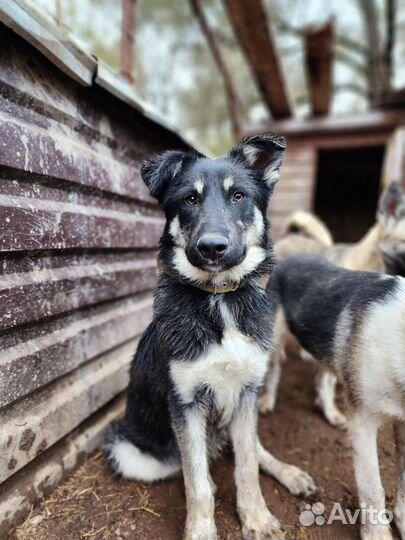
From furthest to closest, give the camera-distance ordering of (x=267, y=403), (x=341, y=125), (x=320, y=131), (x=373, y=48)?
1. (x=373, y=48)
2. (x=320, y=131)
3. (x=341, y=125)
4. (x=267, y=403)

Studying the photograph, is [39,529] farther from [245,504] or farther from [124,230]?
[124,230]

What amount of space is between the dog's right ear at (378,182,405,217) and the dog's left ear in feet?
7.43

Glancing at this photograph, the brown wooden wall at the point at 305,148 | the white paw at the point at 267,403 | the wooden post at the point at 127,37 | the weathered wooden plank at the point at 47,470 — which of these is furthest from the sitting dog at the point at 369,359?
the brown wooden wall at the point at 305,148

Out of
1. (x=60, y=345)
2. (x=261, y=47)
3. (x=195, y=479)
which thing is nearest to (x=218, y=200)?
(x=60, y=345)

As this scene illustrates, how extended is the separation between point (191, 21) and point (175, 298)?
764 cm

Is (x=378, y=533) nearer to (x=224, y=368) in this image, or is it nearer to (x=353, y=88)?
(x=224, y=368)

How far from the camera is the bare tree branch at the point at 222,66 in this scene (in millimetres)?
5247

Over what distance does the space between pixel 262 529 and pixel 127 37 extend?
435 cm

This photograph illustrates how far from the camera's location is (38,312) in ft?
7.31

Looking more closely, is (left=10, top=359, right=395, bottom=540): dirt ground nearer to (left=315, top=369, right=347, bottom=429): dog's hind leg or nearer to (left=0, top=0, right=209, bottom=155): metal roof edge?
(left=315, top=369, right=347, bottom=429): dog's hind leg

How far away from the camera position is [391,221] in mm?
4078

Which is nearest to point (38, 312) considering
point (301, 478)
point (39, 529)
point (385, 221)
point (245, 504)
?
point (39, 529)

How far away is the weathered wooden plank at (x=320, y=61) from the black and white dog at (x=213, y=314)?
3524 millimetres

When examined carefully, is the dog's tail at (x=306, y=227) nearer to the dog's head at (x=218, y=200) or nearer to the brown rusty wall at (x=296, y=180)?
the brown rusty wall at (x=296, y=180)
